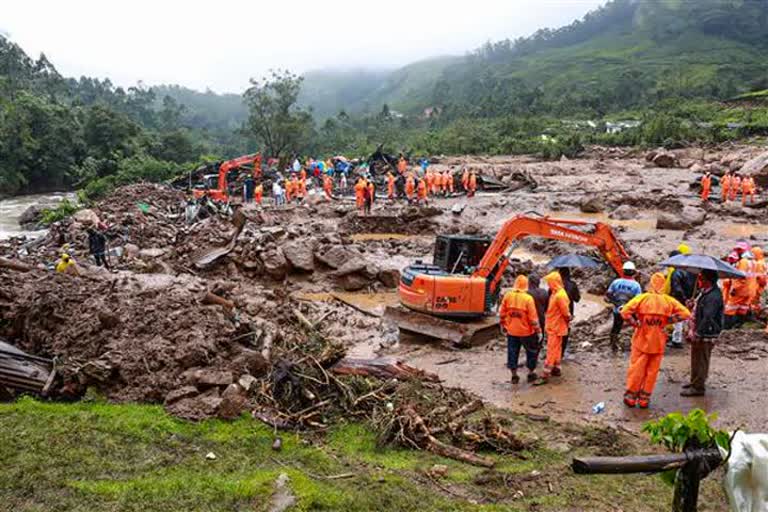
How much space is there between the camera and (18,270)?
11352 millimetres

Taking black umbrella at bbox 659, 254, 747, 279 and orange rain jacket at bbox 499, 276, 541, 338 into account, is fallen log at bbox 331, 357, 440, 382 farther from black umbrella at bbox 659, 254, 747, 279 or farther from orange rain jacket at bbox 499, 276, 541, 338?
black umbrella at bbox 659, 254, 747, 279

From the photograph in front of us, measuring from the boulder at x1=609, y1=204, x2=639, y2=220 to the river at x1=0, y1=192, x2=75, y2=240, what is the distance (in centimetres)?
2257

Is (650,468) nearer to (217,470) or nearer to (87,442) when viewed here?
(217,470)

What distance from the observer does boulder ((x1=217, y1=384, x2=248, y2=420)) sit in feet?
23.8

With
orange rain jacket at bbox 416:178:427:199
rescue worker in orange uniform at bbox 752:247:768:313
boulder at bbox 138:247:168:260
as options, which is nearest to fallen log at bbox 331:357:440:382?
rescue worker in orange uniform at bbox 752:247:768:313

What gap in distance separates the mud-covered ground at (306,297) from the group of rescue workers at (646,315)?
0.37m

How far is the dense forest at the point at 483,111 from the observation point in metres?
45.5

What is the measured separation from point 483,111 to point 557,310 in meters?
71.0

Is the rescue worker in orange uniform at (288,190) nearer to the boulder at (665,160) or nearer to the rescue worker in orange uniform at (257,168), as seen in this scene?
the rescue worker in orange uniform at (257,168)

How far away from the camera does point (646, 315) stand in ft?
24.8

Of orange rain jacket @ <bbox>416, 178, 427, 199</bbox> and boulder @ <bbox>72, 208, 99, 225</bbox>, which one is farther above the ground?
boulder @ <bbox>72, 208, 99, 225</bbox>

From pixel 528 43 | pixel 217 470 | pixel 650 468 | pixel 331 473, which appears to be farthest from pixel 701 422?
pixel 528 43

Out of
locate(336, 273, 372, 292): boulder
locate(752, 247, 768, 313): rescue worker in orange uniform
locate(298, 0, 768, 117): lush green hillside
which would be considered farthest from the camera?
locate(298, 0, 768, 117): lush green hillside

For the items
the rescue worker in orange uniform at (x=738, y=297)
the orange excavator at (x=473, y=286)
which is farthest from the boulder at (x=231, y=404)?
the rescue worker in orange uniform at (x=738, y=297)
